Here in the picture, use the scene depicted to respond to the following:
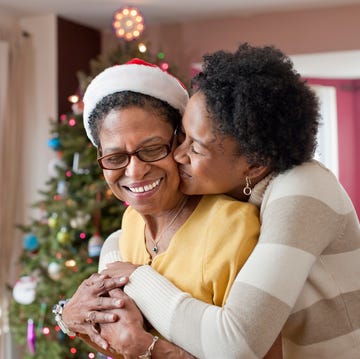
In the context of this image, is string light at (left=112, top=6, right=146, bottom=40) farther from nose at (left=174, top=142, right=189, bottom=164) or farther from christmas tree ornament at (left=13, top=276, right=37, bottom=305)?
nose at (left=174, top=142, right=189, bottom=164)

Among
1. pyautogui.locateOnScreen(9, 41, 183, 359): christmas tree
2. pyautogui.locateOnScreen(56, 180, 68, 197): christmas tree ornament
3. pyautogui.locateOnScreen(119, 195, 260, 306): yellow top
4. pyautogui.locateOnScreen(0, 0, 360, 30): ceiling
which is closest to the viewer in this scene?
pyautogui.locateOnScreen(119, 195, 260, 306): yellow top

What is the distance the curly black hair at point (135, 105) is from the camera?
163 centimetres

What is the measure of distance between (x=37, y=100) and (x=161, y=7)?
1.25 m

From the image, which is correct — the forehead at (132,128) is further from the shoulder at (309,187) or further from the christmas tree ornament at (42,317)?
the christmas tree ornament at (42,317)

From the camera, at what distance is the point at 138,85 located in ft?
5.43

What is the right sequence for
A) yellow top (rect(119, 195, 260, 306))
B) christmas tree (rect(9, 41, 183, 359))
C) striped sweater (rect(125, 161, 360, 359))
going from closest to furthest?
1. striped sweater (rect(125, 161, 360, 359))
2. yellow top (rect(119, 195, 260, 306))
3. christmas tree (rect(9, 41, 183, 359))

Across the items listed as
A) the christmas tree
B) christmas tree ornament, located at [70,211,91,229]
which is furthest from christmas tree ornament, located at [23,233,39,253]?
christmas tree ornament, located at [70,211,91,229]

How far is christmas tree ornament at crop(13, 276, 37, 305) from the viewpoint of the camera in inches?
178

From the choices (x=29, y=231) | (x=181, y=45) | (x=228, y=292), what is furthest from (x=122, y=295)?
(x=181, y=45)

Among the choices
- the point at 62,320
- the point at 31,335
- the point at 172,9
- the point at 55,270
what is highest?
the point at 172,9

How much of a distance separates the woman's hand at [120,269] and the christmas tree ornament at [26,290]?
302 cm

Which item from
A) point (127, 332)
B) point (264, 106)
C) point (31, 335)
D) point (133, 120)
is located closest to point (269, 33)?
point (31, 335)

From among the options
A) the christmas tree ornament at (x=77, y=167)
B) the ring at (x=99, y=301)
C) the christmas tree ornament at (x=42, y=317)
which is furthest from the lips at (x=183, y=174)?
the christmas tree ornament at (x=42, y=317)

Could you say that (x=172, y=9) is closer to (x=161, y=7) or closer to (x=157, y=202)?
(x=161, y=7)
